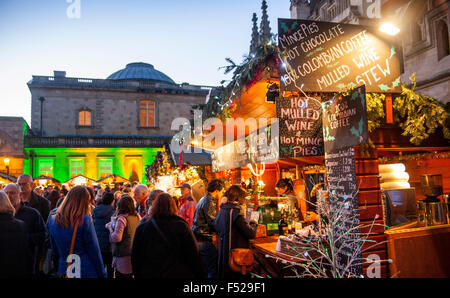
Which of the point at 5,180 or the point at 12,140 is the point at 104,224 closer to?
the point at 5,180

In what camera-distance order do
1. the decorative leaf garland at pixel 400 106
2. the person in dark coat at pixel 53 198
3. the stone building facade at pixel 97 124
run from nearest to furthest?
the decorative leaf garland at pixel 400 106
the person in dark coat at pixel 53 198
the stone building facade at pixel 97 124

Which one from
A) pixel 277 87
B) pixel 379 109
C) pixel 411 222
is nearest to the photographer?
pixel 379 109

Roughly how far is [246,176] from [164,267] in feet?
22.1

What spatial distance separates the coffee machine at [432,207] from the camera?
4383 mm

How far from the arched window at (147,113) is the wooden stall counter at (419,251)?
3514 cm

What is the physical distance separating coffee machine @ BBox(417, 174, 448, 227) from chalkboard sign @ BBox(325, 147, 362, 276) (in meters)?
1.61

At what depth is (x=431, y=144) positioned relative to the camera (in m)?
4.40

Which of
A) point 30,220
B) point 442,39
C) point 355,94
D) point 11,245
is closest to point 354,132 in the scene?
point 355,94

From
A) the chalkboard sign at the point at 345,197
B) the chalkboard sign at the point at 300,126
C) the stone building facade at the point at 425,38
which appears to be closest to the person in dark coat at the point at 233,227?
the chalkboard sign at the point at 300,126

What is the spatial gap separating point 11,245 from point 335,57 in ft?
14.6

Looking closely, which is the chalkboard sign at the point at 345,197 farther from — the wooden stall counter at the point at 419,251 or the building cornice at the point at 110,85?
the building cornice at the point at 110,85

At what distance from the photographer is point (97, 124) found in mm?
35125
